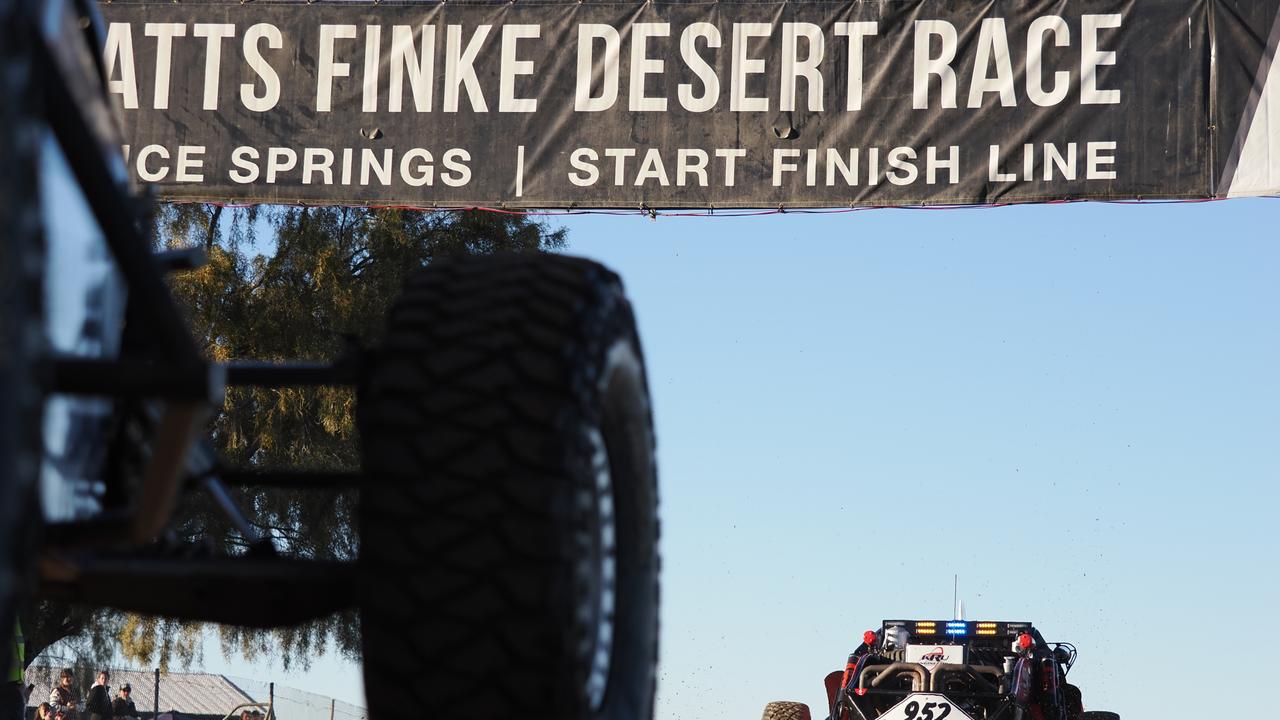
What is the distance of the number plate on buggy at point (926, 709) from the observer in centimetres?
1419

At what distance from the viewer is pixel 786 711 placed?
1842cm

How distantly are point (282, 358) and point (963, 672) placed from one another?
13089mm

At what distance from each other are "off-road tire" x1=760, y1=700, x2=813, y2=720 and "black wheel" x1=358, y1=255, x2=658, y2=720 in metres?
15.8

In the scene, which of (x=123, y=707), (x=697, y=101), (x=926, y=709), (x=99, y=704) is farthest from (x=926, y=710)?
(x=123, y=707)

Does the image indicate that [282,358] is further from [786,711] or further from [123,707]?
[786,711]

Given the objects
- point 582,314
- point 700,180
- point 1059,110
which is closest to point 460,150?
point 700,180

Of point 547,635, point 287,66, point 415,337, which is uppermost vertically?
point 287,66

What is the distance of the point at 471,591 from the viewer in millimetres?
2756

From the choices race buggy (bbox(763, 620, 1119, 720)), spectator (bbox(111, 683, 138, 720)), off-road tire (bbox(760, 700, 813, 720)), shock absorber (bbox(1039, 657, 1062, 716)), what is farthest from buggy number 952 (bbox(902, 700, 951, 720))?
spectator (bbox(111, 683, 138, 720))

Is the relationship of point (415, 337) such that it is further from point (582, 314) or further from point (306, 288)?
point (306, 288)

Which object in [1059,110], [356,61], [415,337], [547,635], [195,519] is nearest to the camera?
[547,635]

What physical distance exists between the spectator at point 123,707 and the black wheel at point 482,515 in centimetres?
2042

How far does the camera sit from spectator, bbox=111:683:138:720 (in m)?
22.0

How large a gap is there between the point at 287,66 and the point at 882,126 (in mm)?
4186
